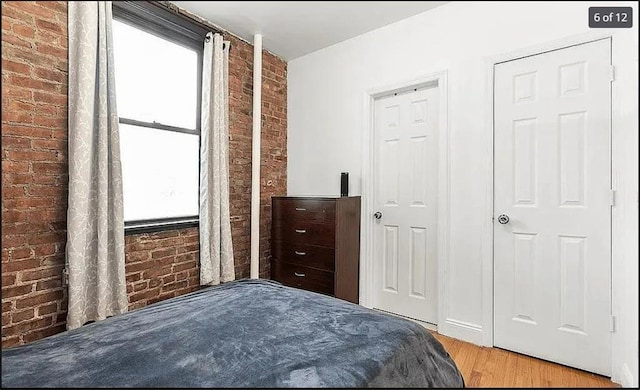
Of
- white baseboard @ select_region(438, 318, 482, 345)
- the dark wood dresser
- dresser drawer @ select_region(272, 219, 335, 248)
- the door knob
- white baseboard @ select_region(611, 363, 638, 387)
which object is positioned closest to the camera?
white baseboard @ select_region(611, 363, 638, 387)

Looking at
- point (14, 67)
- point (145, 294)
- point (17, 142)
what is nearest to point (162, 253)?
point (145, 294)

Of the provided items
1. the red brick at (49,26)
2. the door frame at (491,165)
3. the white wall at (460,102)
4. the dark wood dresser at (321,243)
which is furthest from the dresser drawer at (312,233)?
the red brick at (49,26)

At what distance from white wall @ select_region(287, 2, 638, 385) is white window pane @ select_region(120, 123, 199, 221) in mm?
363

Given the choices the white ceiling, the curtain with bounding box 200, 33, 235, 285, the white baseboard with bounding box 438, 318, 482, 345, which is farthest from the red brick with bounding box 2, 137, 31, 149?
the white baseboard with bounding box 438, 318, 482, 345

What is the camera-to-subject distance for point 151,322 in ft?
3.28

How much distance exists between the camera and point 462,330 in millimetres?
846

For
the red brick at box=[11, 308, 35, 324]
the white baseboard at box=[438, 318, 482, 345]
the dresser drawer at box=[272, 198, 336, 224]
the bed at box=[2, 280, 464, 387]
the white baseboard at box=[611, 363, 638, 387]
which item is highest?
the dresser drawer at box=[272, 198, 336, 224]

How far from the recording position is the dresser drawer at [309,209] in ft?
4.23

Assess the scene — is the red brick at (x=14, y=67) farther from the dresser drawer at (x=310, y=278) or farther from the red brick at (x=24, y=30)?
the dresser drawer at (x=310, y=278)

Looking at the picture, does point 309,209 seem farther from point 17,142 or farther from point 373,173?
point 17,142

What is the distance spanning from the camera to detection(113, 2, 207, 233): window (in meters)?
0.68

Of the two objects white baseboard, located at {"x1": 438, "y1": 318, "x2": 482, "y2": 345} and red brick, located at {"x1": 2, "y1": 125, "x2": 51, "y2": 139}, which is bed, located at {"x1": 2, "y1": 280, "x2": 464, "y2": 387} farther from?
red brick, located at {"x1": 2, "y1": 125, "x2": 51, "y2": 139}

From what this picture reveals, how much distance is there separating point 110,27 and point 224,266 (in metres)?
0.69

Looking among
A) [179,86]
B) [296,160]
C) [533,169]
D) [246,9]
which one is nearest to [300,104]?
[296,160]
